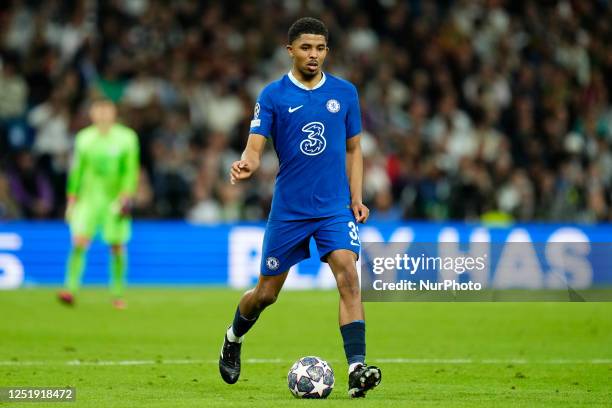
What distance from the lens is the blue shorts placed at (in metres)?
8.55

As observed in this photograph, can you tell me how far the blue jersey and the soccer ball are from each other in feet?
3.21

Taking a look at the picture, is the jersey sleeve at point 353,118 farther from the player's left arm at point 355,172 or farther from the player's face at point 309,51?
the player's face at point 309,51

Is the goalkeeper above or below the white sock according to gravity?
above

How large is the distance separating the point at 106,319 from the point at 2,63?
8209 millimetres

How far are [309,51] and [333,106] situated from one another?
15.7 inches

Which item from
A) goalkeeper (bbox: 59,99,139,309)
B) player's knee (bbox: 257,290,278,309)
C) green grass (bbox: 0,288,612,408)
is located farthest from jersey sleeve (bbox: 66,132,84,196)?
player's knee (bbox: 257,290,278,309)

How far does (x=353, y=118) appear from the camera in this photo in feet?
28.7

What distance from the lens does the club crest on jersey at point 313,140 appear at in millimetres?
8594

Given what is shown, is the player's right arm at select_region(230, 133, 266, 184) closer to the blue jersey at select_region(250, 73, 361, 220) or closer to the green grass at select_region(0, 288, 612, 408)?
the blue jersey at select_region(250, 73, 361, 220)

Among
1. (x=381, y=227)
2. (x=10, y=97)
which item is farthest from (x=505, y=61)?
(x=10, y=97)

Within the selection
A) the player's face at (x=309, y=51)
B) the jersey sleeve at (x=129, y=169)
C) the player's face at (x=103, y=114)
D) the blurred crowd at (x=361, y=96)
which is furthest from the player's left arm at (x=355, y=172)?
the blurred crowd at (x=361, y=96)

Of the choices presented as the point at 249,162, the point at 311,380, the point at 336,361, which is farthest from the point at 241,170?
the point at 336,361

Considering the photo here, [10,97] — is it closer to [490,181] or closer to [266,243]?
[490,181]

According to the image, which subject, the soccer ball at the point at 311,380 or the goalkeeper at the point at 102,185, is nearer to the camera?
the soccer ball at the point at 311,380
